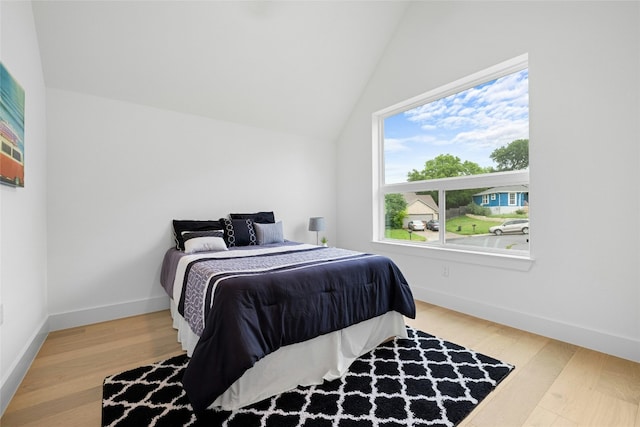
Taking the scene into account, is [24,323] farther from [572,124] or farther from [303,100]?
[572,124]

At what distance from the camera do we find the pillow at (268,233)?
349 cm

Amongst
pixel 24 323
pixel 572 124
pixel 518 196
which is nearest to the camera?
pixel 24 323

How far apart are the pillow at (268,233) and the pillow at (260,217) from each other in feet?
0.51

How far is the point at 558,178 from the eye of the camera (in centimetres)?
239

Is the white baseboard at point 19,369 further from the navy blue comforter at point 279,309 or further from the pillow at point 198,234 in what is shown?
the pillow at point 198,234

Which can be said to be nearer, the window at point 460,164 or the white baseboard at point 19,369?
the white baseboard at point 19,369

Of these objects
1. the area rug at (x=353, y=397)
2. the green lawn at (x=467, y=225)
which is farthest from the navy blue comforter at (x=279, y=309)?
the green lawn at (x=467, y=225)

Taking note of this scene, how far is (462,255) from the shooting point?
3.04 m

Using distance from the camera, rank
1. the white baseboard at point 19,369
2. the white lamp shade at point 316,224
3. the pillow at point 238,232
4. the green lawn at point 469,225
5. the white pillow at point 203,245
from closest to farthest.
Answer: the white baseboard at point 19,369 → the white pillow at point 203,245 → the green lawn at point 469,225 → the pillow at point 238,232 → the white lamp shade at point 316,224

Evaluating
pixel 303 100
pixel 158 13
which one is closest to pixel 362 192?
pixel 303 100

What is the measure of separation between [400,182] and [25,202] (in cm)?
358

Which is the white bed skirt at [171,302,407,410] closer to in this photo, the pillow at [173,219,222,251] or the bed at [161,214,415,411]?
the bed at [161,214,415,411]

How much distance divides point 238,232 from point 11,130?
1976 mm

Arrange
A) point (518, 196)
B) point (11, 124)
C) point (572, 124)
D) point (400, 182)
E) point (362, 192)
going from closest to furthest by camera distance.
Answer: point (11, 124) < point (572, 124) < point (518, 196) < point (400, 182) < point (362, 192)
